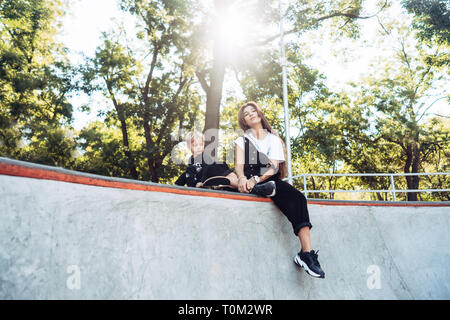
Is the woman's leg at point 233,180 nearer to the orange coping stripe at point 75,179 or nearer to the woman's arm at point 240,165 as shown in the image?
the woman's arm at point 240,165

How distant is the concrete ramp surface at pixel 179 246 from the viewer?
1680 mm

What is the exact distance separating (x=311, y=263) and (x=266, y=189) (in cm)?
95

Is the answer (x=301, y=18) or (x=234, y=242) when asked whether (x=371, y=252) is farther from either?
(x=301, y=18)

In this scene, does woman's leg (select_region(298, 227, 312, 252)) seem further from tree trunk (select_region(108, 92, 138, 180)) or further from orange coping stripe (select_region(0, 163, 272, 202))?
tree trunk (select_region(108, 92, 138, 180))

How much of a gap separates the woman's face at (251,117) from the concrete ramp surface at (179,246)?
1103 mm

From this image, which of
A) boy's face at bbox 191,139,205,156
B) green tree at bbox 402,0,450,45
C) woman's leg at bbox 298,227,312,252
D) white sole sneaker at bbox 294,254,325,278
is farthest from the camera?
green tree at bbox 402,0,450,45

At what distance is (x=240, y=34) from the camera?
46.1 feet

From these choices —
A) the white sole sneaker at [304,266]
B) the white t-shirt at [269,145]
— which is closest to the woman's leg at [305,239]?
the white sole sneaker at [304,266]

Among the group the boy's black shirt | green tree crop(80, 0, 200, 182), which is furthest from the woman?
green tree crop(80, 0, 200, 182)

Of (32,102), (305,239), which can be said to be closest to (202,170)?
(305,239)

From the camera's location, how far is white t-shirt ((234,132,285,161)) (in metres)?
3.79

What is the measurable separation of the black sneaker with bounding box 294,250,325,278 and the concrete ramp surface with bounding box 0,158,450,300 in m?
0.37

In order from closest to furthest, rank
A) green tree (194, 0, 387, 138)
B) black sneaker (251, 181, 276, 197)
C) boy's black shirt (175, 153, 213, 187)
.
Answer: black sneaker (251, 181, 276, 197) → boy's black shirt (175, 153, 213, 187) → green tree (194, 0, 387, 138)
